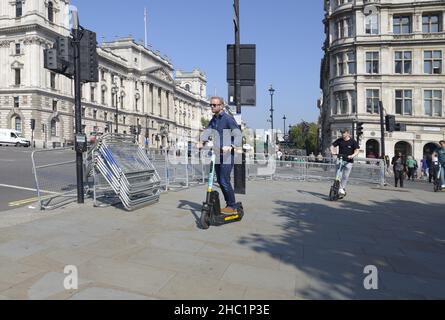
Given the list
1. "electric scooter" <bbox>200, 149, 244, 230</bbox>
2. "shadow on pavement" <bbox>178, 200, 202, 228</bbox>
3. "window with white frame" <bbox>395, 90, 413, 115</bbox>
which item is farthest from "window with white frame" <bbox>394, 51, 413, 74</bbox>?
"electric scooter" <bbox>200, 149, 244, 230</bbox>

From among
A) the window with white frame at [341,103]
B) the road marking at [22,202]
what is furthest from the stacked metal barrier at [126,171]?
the window with white frame at [341,103]

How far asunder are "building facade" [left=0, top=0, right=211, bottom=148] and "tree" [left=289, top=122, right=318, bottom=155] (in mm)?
37563

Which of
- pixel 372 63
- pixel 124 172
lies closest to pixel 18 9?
pixel 372 63

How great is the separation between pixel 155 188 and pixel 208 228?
259cm

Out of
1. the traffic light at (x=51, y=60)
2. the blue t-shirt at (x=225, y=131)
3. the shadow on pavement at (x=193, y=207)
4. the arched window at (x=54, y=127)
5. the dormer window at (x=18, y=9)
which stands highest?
the dormer window at (x=18, y=9)

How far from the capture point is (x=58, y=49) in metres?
7.01

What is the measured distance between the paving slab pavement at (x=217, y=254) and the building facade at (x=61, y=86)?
33.1 metres

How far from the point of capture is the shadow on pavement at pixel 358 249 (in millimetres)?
3209

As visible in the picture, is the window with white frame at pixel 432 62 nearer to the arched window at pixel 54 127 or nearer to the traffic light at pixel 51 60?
the traffic light at pixel 51 60

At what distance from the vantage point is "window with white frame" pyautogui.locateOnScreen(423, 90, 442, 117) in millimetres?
37969

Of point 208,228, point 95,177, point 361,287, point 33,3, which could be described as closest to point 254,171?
point 95,177

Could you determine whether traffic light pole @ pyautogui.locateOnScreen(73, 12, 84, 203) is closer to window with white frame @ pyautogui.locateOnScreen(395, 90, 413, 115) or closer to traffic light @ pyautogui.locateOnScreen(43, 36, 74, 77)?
traffic light @ pyautogui.locateOnScreen(43, 36, 74, 77)

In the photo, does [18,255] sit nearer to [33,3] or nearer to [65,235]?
[65,235]

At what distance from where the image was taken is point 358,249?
4.47 m
